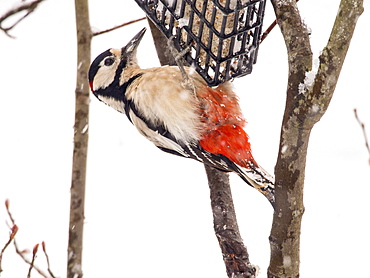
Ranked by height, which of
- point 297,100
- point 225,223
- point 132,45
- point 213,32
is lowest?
point 225,223

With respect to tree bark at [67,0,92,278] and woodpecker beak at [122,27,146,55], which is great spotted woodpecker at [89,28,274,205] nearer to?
woodpecker beak at [122,27,146,55]

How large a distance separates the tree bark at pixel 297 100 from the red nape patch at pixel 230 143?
2.45 ft

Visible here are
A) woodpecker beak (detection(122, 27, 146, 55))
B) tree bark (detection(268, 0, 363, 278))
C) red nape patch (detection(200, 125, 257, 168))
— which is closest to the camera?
tree bark (detection(268, 0, 363, 278))

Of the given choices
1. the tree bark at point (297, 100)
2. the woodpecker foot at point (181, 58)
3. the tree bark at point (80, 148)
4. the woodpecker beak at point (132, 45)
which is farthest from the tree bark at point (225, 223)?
the tree bark at point (80, 148)

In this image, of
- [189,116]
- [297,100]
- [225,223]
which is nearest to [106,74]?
[189,116]

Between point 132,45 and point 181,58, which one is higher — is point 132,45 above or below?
above

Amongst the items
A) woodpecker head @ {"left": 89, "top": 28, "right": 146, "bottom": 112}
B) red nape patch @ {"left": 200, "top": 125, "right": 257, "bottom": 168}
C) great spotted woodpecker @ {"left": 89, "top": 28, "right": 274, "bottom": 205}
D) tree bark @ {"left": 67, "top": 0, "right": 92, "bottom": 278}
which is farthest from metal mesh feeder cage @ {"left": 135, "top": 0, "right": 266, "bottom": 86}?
tree bark @ {"left": 67, "top": 0, "right": 92, "bottom": 278}

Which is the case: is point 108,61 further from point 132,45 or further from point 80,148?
point 80,148

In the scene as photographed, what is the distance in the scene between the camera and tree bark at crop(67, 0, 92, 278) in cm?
180

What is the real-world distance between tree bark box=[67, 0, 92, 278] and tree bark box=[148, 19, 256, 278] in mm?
1106

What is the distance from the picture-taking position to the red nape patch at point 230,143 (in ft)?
9.11

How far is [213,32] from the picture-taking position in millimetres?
2414

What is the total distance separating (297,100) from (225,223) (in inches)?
49.6

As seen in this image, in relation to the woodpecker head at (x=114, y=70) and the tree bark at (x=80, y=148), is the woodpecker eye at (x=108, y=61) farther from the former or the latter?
the tree bark at (x=80, y=148)
